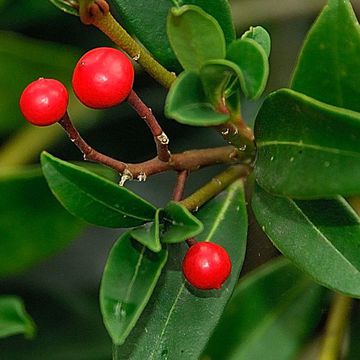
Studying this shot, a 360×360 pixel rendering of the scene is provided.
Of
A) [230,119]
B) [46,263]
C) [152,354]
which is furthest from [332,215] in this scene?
[46,263]

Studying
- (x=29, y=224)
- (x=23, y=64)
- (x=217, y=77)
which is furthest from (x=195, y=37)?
(x=23, y=64)

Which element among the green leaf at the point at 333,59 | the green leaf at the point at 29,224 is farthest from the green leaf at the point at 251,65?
the green leaf at the point at 29,224

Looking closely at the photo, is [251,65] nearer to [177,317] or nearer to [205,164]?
[205,164]

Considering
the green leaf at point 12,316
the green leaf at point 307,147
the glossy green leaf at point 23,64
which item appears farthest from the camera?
the glossy green leaf at point 23,64

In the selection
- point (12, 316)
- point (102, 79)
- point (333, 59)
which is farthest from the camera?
point (12, 316)

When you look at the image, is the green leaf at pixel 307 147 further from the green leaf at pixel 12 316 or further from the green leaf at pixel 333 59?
the green leaf at pixel 12 316
